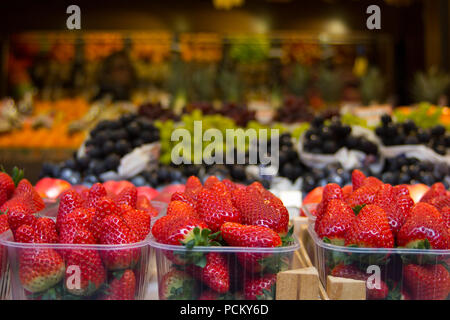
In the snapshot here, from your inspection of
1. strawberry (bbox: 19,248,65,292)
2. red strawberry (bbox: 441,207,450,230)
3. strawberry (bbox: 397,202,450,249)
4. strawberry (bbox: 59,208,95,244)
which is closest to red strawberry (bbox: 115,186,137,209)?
strawberry (bbox: 59,208,95,244)

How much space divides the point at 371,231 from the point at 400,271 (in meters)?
0.10

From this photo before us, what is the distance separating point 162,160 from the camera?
2.47m

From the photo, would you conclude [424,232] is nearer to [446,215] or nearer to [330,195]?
[446,215]

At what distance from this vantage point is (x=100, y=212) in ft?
3.26

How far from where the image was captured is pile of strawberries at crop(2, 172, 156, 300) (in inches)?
35.0

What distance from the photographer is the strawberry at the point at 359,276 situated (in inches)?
36.9

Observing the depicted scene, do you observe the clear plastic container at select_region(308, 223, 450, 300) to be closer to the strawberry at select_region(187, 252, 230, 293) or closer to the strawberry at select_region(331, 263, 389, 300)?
the strawberry at select_region(331, 263, 389, 300)

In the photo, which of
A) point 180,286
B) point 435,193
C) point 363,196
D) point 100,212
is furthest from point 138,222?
point 435,193

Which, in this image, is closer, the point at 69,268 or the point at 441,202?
the point at 69,268

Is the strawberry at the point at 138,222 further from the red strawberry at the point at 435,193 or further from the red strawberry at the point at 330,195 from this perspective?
the red strawberry at the point at 435,193

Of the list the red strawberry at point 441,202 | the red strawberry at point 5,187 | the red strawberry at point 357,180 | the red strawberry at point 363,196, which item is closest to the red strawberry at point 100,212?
the red strawberry at point 5,187

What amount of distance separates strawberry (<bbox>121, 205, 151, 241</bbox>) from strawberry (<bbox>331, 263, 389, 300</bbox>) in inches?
16.0

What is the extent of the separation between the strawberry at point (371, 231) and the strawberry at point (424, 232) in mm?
30
